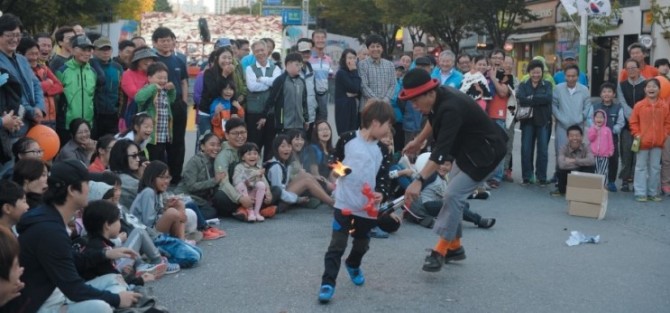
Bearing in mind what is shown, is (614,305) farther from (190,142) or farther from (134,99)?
(190,142)

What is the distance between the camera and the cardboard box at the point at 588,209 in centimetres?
971

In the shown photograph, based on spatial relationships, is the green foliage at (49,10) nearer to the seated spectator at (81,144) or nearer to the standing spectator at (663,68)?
the seated spectator at (81,144)

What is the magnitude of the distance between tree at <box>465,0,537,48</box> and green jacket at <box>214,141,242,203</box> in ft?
96.2

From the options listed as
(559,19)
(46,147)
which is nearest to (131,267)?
(46,147)

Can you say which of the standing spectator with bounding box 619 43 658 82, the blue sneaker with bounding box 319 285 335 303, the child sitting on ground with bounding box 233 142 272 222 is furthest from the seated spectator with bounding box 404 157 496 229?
the standing spectator with bounding box 619 43 658 82

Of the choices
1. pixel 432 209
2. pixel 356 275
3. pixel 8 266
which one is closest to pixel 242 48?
pixel 432 209

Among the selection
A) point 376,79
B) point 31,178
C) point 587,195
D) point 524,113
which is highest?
point 376,79

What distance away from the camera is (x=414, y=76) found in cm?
655

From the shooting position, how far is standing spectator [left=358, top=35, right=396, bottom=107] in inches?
469

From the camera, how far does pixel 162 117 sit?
10305mm

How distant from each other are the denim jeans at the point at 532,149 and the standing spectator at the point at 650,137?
1341 mm

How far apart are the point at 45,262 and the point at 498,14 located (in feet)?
122

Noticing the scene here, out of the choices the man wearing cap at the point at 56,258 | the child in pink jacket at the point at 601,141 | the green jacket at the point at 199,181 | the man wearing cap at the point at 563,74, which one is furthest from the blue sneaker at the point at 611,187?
the man wearing cap at the point at 56,258

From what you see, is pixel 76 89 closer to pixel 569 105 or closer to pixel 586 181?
pixel 586 181
